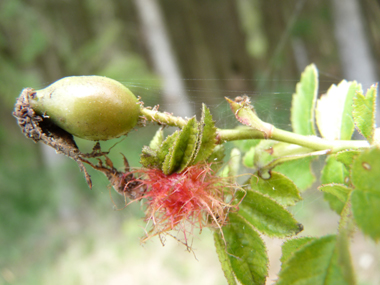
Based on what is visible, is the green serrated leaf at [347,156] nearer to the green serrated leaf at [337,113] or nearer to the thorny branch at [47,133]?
the green serrated leaf at [337,113]

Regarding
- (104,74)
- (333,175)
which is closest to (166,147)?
(333,175)

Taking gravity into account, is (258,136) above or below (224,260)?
above

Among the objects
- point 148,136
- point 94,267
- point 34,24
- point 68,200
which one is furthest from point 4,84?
point 148,136

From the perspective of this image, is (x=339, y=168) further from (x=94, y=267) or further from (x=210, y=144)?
(x=94, y=267)

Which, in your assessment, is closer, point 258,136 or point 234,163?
point 258,136

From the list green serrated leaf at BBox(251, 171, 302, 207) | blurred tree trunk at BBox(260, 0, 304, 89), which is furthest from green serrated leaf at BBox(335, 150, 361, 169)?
blurred tree trunk at BBox(260, 0, 304, 89)

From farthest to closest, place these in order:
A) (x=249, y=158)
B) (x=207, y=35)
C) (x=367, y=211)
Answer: (x=207, y=35) → (x=249, y=158) → (x=367, y=211)

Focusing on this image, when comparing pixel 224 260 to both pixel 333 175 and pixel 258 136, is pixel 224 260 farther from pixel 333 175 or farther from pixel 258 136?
pixel 333 175
